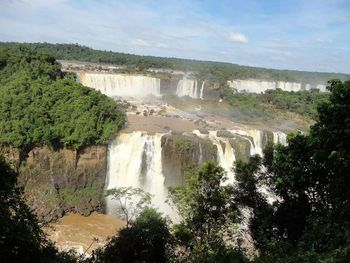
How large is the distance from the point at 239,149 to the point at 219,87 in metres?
24.5

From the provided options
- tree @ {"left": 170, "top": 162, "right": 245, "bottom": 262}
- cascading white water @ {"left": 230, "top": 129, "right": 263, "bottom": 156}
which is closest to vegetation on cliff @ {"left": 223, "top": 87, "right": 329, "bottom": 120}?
cascading white water @ {"left": 230, "top": 129, "right": 263, "bottom": 156}

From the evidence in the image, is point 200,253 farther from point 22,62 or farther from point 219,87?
point 219,87

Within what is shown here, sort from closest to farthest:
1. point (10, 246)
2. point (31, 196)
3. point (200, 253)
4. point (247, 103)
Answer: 1. point (10, 246)
2. point (200, 253)
3. point (31, 196)
4. point (247, 103)

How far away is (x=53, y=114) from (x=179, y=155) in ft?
29.7

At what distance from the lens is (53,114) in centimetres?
2969

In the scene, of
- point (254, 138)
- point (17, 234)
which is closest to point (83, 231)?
point (254, 138)

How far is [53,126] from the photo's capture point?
2844cm

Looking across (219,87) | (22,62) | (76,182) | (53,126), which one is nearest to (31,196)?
(76,182)

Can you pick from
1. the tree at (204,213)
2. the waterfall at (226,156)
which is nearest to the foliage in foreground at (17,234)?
the tree at (204,213)

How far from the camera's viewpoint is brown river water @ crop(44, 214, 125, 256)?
22312mm

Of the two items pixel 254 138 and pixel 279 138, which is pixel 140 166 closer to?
pixel 254 138

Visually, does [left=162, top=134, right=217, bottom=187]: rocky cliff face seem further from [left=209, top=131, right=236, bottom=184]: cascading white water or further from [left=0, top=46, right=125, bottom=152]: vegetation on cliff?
[left=0, top=46, right=125, bottom=152]: vegetation on cliff

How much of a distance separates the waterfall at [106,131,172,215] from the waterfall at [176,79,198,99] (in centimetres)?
2337

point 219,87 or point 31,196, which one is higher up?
point 219,87
